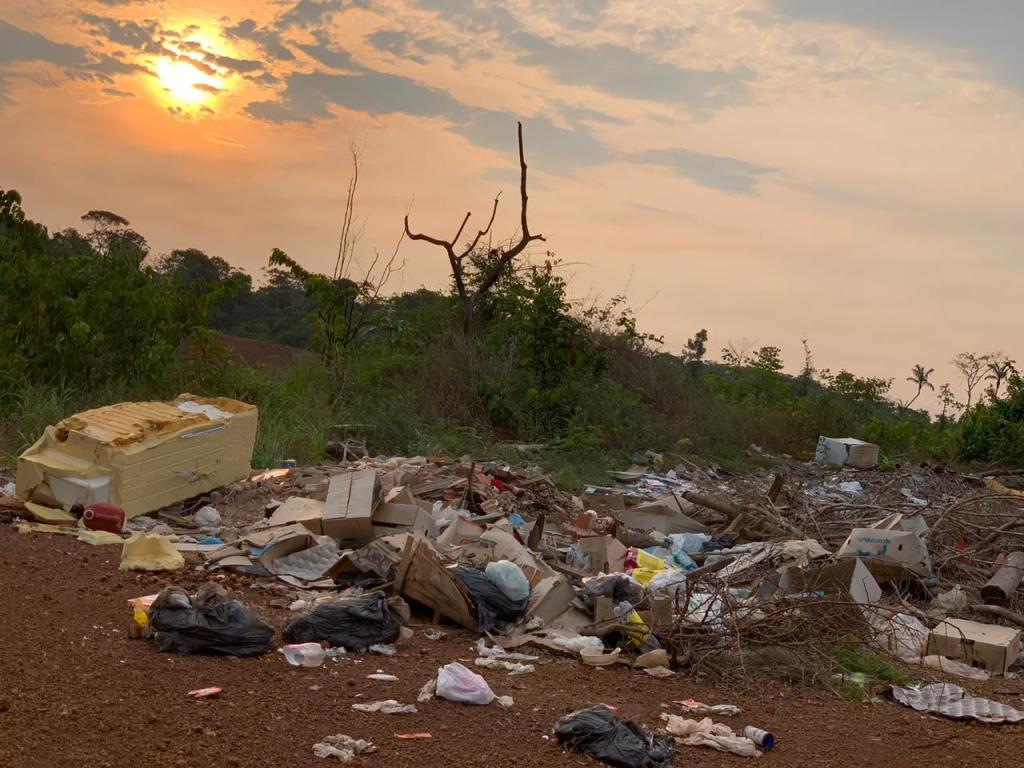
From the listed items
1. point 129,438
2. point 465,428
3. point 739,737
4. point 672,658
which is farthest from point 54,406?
point 739,737

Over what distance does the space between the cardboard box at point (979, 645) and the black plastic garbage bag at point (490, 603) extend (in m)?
2.37

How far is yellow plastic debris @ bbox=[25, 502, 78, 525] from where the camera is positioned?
6.99 m

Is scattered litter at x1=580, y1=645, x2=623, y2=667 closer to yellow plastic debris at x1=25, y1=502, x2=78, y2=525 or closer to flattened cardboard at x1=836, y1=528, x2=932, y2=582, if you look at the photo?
flattened cardboard at x1=836, y1=528, x2=932, y2=582

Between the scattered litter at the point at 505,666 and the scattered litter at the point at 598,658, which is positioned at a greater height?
the scattered litter at the point at 598,658

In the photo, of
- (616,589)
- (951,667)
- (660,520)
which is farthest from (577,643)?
(660,520)

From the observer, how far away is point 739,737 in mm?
4203

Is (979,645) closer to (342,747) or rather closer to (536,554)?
(536,554)

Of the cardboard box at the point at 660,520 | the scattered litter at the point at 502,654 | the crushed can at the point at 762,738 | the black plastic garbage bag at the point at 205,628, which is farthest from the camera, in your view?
the cardboard box at the point at 660,520

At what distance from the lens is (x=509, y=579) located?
5.46 metres

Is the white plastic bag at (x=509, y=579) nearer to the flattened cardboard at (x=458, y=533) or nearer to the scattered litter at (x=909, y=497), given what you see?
the flattened cardboard at (x=458, y=533)

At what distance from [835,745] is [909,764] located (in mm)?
288

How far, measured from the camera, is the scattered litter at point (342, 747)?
3594mm

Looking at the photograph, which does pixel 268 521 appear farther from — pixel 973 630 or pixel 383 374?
pixel 383 374

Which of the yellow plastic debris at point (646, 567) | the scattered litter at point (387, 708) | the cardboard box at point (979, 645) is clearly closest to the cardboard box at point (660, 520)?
the yellow plastic debris at point (646, 567)
